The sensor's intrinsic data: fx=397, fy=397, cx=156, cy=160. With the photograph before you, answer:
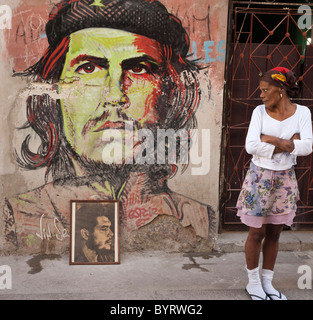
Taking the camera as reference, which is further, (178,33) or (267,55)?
(267,55)

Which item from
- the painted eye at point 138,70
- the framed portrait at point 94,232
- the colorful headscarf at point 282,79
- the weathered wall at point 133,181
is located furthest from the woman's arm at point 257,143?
the framed portrait at point 94,232

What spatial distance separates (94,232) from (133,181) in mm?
672

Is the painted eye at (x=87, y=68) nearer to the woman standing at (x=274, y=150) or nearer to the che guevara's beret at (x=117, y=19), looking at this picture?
the che guevara's beret at (x=117, y=19)

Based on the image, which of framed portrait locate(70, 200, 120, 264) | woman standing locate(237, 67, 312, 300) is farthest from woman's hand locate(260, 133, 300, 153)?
framed portrait locate(70, 200, 120, 264)

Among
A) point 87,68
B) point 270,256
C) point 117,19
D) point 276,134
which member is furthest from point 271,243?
point 117,19

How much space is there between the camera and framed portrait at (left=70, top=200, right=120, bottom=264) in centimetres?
408

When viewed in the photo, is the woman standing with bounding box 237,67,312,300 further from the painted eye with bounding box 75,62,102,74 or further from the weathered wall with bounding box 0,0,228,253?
the painted eye with bounding box 75,62,102,74

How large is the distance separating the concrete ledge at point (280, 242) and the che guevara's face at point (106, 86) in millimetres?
1438

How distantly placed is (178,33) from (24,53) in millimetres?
1559

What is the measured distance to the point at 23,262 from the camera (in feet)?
13.3

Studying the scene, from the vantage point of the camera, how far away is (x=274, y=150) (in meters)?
3.15

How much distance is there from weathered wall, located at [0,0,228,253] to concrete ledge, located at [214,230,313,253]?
A: 0.15 meters

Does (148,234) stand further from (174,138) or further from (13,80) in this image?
(13,80)

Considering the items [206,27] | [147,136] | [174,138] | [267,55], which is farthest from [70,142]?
[267,55]
